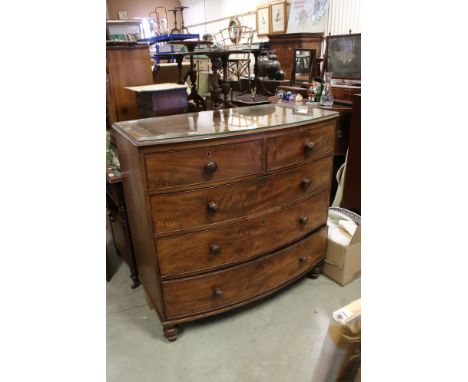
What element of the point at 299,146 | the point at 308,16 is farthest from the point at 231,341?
the point at 308,16

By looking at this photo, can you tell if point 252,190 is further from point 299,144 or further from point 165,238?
point 165,238

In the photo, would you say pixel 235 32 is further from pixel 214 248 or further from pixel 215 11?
pixel 214 248

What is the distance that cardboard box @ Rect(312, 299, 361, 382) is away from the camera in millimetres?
730

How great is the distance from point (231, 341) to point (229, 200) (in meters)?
0.72

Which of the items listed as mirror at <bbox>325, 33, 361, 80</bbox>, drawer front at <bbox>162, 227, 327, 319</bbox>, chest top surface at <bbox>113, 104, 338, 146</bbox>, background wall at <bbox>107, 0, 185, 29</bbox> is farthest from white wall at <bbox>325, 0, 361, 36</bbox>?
background wall at <bbox>107, 0, 185, 29</bbox>

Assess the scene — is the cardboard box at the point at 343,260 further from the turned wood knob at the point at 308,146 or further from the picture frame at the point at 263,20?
the picture frame at the point at 263,20

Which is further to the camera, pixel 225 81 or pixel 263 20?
pixel 263 20

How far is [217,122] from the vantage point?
147 centimetres

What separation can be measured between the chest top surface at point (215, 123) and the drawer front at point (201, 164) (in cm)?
6

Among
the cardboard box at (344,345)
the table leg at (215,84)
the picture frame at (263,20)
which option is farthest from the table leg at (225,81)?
the picture frame at (263,20)
